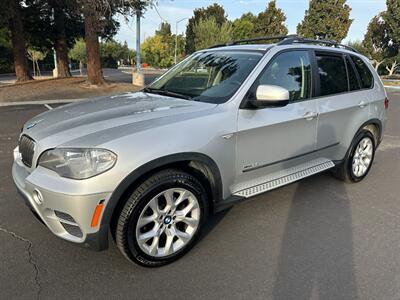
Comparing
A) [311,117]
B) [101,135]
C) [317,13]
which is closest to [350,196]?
[311,117]

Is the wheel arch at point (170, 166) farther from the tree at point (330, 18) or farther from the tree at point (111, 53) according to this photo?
the tree at point (111, 53)

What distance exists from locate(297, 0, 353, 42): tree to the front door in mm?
37451

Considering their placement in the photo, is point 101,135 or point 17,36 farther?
point 17,36

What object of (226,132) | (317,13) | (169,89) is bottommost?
(226,132)

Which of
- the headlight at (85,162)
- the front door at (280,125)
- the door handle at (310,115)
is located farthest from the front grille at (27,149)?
the door handle at (310,115)

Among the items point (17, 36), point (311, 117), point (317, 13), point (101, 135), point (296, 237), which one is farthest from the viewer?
point (317, 13)

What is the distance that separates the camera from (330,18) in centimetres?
3819

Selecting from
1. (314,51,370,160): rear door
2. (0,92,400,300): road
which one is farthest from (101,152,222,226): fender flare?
(314,51,370,160): rear door

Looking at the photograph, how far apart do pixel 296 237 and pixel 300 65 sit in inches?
72.7

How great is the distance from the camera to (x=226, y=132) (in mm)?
3070

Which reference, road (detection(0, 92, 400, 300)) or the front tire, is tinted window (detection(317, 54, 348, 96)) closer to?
road (detection(0, 92, 400, 300))

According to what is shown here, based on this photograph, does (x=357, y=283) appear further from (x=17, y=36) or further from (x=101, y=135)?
(x=17, y=36)

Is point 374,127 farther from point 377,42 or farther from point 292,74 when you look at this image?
point 377,42

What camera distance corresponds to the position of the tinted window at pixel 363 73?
470 cm
